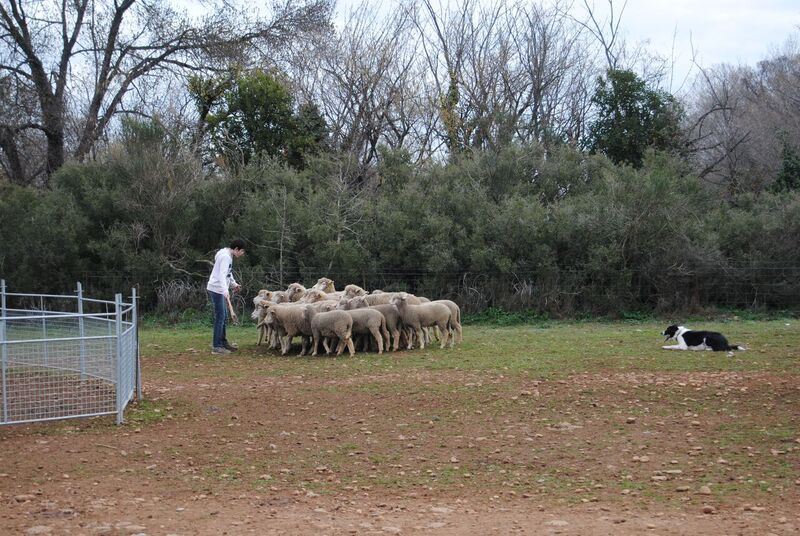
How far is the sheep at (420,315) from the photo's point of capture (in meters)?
14.5

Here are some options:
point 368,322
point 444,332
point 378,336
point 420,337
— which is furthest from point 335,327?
point 444,332

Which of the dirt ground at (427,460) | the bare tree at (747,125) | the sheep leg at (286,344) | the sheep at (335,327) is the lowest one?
the dirt ground at (427,460)

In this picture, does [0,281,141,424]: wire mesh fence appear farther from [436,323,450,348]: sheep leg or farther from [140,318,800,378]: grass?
[436,323,450,348]: sheep leg

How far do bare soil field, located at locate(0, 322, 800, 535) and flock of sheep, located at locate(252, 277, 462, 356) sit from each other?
8.23 ft

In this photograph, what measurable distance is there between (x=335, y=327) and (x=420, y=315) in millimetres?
1557

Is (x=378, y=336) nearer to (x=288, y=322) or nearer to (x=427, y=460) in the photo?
(x=288, y=322)

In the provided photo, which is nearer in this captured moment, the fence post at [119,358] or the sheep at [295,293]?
the fence post at [119,358]

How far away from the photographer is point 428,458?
7.74 meters

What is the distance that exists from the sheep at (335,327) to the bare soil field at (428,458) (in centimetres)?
233

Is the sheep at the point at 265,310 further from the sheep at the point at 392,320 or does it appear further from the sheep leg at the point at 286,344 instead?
the sheep at the point at 392,320

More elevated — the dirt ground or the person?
the person

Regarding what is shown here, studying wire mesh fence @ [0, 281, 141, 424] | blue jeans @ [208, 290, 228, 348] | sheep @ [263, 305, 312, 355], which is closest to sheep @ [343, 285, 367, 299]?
sheep @ [263, 305, 312, 355]

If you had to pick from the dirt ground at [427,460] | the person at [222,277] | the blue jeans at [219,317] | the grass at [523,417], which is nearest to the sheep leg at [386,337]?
the grass at [523,417]

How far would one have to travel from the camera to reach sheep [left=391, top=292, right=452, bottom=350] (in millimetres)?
14508
